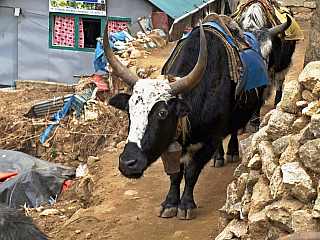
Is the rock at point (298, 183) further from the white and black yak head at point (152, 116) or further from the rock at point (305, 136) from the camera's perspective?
the white and black yak head at point (152, 116)

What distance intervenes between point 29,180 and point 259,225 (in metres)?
4.68

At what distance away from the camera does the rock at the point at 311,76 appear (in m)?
2.37

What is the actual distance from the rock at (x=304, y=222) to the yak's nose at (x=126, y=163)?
1304 millimetres

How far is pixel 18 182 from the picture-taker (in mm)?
5895

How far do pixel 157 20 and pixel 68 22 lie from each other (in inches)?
110

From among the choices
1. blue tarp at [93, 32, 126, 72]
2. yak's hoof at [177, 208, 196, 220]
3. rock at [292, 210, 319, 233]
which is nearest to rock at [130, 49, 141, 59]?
blue tarp at [93, 32, 126, 72]

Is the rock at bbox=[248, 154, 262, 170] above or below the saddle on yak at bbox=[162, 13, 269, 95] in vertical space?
below

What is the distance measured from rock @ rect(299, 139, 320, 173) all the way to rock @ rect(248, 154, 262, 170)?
55cm

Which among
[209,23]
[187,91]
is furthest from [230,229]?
[209,23]

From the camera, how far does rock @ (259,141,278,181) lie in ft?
8.09

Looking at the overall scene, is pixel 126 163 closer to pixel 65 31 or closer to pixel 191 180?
pixel 191 180

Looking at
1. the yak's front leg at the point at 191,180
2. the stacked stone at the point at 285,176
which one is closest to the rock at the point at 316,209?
the stacked stone at the point at 285,176

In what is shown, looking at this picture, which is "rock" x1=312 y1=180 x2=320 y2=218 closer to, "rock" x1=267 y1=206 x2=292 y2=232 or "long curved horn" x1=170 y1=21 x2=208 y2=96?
"rock" x1=267 y1=206 x2=292 y2=232

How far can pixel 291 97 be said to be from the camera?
255 centimetres
